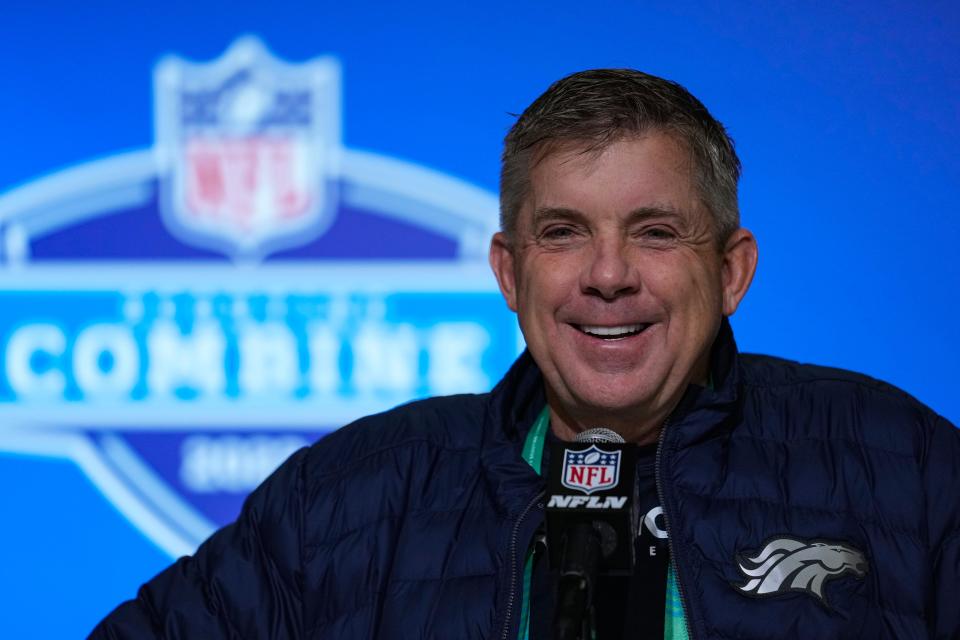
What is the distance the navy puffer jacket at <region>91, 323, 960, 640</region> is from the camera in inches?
61.9

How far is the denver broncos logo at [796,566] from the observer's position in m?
1.56

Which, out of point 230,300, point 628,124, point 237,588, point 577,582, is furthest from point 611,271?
point 230,300

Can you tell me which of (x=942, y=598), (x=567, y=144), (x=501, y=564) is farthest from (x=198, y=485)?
(x=942, y=598)

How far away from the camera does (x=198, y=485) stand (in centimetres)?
262

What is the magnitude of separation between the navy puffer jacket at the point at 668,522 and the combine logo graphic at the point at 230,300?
2.56 ft

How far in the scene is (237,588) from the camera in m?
1.71

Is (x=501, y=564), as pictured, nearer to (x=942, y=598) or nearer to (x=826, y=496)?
(x=826, y=496)

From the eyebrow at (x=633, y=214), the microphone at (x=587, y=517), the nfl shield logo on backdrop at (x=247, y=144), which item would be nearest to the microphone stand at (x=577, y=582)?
the microphone at (x=587, y=517)

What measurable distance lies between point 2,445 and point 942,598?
1.91 meters

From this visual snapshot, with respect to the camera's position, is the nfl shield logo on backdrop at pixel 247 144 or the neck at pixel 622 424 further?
the nfl shield logo on backdrop at pixel 247 144

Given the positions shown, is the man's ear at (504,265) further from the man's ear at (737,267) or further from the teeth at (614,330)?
the man's ear at (737,267)

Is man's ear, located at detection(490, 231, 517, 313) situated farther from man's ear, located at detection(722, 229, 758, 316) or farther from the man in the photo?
man's ear, located at detection(722, 229, 758, 316)

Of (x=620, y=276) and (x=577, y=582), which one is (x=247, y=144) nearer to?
(x=620, y=276)

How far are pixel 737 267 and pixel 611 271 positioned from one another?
0.83 feet
